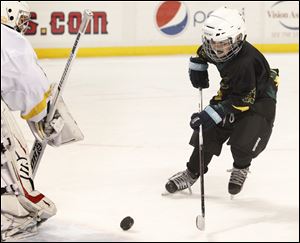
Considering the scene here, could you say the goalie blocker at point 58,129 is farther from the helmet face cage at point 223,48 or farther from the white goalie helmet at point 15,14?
the helmet face cage at point 223,48

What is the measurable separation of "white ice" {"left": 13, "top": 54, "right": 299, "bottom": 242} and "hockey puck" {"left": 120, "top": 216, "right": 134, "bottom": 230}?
0.02 meters

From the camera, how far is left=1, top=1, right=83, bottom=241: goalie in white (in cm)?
186

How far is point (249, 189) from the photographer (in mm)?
2807

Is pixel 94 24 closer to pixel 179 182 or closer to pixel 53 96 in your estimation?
pixel 179 182

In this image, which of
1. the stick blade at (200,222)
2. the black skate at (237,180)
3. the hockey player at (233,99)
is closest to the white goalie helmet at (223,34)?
the hockey player at (233,99)

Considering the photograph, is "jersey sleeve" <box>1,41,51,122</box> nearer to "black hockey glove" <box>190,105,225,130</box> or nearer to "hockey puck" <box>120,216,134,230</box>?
"hockey puck" <box>120,216,134,230</box>

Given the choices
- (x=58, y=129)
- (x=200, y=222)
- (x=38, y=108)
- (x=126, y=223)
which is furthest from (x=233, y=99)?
(x=38, y=108)

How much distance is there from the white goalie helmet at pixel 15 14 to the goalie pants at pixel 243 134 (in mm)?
762

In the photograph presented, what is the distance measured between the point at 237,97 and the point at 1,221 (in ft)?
2.96

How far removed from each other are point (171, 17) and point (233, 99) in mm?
4213

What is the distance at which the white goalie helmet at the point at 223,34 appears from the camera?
2.48 m

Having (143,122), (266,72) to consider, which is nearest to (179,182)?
(266,72)

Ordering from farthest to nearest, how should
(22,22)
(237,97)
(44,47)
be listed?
(44,47) < (237,97) < (22,22)

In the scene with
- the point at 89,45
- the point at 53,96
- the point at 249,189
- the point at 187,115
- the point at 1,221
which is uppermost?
the point at 53,96
